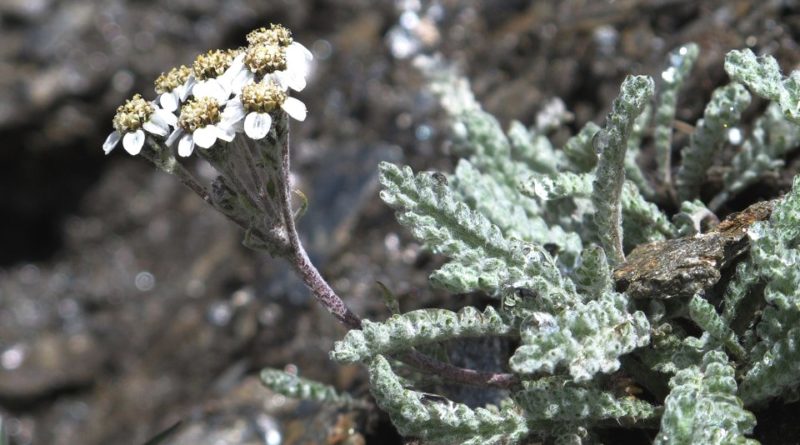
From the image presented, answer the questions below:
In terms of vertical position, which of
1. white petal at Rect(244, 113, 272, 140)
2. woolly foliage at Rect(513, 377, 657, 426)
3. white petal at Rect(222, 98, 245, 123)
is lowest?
woolly foliage at Rect(513, 377, 657, 426)

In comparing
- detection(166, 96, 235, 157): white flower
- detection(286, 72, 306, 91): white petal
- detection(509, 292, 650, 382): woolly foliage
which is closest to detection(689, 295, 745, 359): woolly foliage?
detection(509, 292, 650, 382): woolly foliage

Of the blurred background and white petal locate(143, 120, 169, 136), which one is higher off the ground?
the blurred background

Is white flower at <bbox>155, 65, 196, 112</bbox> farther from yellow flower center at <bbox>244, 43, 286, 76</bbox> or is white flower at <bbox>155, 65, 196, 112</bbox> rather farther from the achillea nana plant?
yellow flower center at <bbox>244, 43, 286, 76</bbox>

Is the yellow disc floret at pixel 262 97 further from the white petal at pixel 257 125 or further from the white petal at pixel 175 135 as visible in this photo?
the white petal at pixel 175 135

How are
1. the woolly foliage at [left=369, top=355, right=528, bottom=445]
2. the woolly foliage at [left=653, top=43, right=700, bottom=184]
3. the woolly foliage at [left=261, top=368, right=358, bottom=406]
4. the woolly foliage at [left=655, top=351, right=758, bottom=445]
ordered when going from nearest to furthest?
the woolly foliage at [left=655, top=351, right=758, bottom=445] → the woolly foliage at [left=369, top=355, right=528, bottom=445] → the woolly foliage at [left=261, top=368, right=358, bottom=406] → the woolly foliage at [left=653, top=43, right=700, bottom=184]

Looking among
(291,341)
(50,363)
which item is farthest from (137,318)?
(291,341)

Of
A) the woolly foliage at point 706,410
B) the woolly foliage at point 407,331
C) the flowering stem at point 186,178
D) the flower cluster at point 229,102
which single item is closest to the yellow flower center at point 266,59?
the flower cluster at point 229,102
